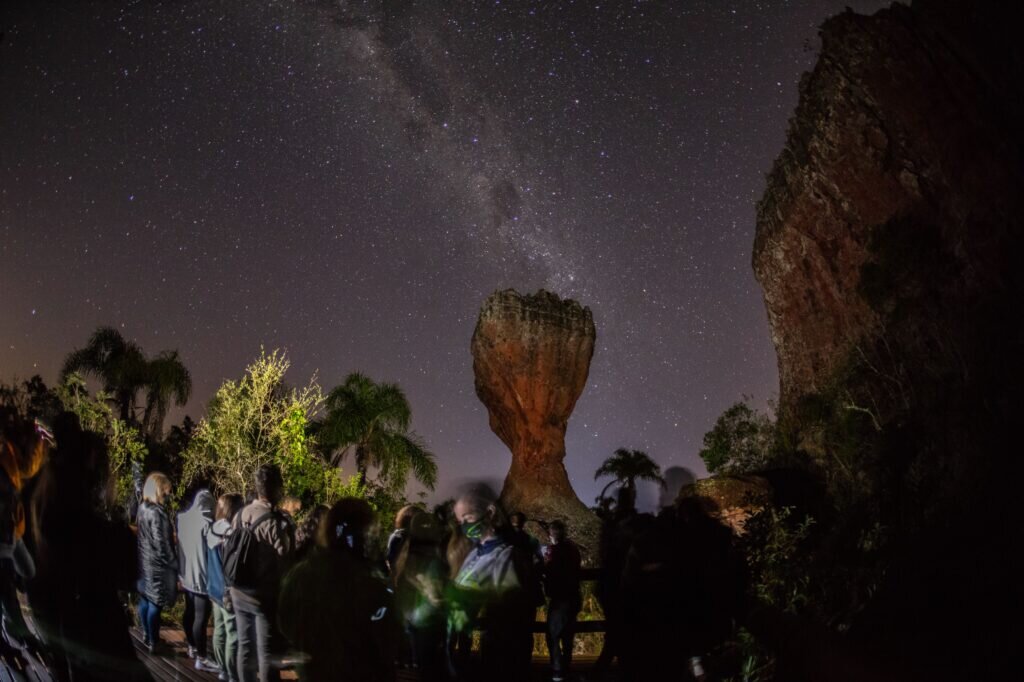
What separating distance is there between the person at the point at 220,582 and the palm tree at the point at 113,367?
2783 centimetres

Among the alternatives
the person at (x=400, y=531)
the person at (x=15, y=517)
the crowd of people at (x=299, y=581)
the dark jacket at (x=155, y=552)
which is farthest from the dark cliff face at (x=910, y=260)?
the person at (x=15, y=517)

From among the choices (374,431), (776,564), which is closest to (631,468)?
(374,431)

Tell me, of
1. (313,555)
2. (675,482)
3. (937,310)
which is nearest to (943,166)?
(937,310)

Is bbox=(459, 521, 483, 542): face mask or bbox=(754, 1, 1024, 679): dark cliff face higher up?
bbox=(754, 1, 1024, 679): dark cliff face

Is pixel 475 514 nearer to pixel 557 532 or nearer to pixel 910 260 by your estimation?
pixel 557 532

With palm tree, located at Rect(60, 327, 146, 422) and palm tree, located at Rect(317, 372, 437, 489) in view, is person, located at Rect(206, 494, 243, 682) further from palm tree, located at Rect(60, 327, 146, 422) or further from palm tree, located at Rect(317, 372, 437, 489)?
palm tree, located at Rect(60, 327, 146, 422)

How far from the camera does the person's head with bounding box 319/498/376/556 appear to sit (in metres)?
3.83

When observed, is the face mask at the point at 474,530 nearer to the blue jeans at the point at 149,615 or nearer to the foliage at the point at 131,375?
the blue jeans at the point at 149,615

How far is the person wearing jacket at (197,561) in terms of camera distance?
24.1ft

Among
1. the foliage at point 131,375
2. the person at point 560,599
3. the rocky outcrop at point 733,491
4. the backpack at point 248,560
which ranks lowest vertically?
the person at point 560,599

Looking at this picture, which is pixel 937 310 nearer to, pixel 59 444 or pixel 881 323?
pixel 881 323

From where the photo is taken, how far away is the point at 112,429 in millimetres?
21625

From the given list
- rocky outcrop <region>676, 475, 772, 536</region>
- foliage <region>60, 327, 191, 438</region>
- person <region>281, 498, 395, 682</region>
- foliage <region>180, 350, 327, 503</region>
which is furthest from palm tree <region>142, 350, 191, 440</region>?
person <region>281, 498, 395, 682</region>

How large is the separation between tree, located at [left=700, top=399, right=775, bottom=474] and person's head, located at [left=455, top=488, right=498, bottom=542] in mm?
32510
